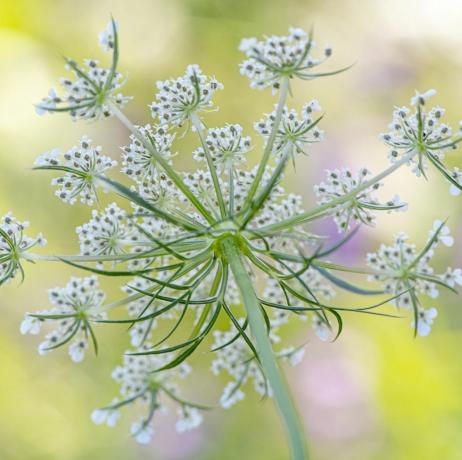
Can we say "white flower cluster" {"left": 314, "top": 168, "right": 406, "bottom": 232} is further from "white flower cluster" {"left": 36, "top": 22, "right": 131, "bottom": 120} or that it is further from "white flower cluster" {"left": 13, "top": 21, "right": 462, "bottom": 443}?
"white flower cluster" {"left": 36, "top": 22, "right": 131, "bottom": 120}

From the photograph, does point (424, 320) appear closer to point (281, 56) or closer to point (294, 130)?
point (294, 130)

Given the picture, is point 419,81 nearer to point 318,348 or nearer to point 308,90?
point 308,90

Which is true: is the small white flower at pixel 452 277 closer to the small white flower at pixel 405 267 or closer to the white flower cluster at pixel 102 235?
the small white flower at pixel 405 267

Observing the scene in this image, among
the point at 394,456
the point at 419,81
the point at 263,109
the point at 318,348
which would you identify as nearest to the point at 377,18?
the point at 419,81

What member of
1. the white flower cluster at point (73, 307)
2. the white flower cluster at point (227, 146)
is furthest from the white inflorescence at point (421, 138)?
the white flower cluster at point (73, 307)

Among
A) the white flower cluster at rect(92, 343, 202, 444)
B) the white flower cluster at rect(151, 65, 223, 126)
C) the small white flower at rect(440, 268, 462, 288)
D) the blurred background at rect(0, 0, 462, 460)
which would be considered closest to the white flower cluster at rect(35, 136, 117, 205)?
the white flower cluster at rect(151, 65, 223, 126)
